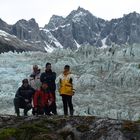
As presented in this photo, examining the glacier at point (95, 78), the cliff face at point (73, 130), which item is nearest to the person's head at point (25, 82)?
the cliff face at point (73, 130)

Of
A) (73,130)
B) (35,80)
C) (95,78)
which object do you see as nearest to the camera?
(73,130)

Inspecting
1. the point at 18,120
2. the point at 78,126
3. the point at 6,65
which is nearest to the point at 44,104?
the point at 18,120

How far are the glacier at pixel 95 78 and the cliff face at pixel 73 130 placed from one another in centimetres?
1862

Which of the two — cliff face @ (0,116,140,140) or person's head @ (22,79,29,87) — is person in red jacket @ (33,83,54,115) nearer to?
person's head @ (22,79,29,87)

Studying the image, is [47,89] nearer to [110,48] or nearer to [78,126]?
[78,126]

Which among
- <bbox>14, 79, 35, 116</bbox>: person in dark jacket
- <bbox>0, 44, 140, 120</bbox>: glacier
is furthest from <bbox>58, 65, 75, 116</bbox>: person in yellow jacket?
<bbox>0, 44, 140, 120</bbox>: glacier

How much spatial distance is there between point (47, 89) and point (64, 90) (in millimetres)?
723

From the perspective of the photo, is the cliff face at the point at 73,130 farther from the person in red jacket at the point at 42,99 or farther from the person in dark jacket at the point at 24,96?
the person in dark jacket at the point at 24,96

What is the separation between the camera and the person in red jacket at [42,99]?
15570 mm

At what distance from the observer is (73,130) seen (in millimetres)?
11852

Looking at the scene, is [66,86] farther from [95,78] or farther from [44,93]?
[95,78]

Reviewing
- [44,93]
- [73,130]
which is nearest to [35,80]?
[44,93]

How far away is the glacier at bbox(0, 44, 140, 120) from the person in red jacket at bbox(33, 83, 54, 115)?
50.6 feet

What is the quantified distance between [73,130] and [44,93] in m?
4.00
